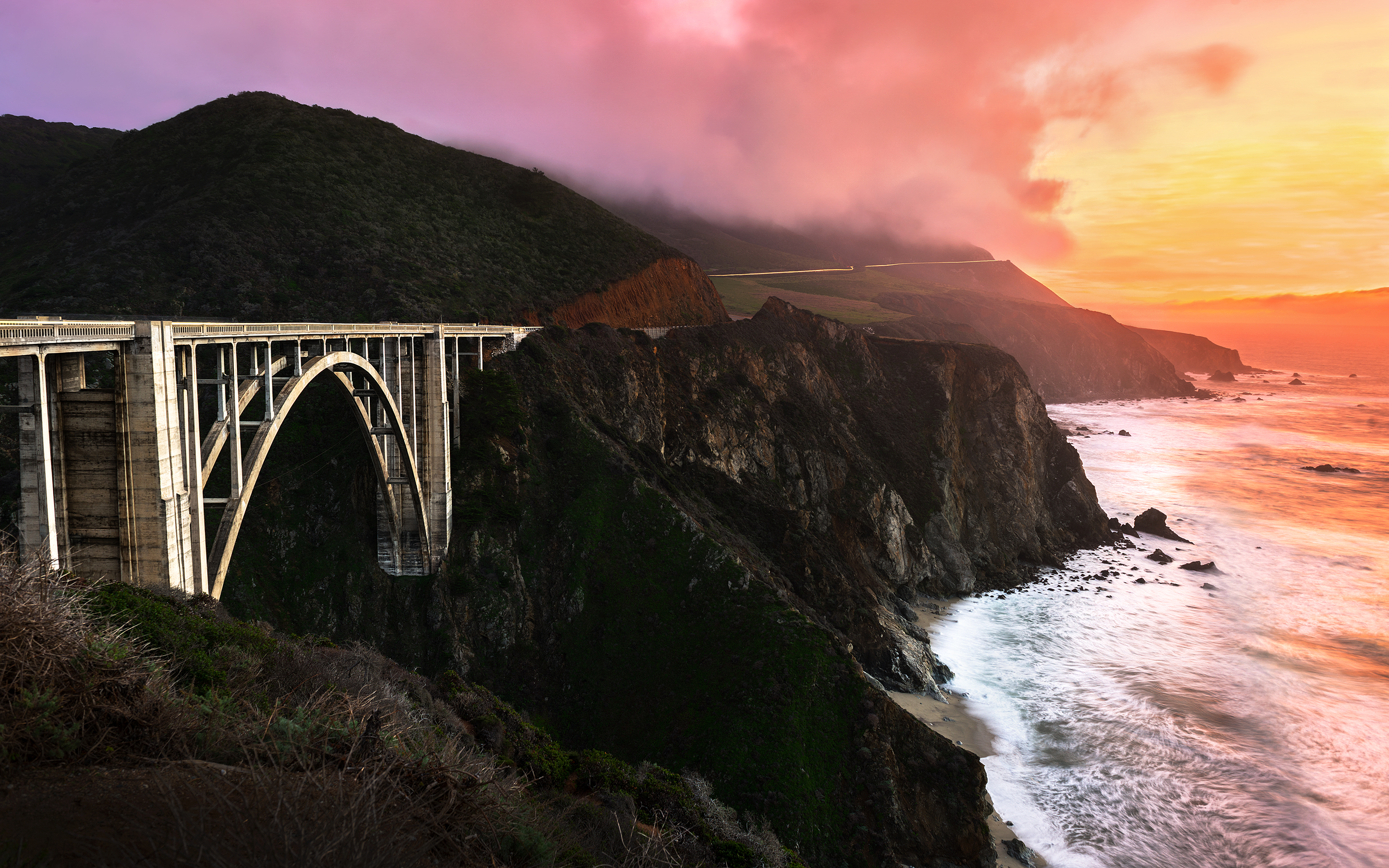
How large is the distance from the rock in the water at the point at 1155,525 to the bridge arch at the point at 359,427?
60379 mm

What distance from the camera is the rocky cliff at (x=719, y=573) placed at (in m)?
25.0

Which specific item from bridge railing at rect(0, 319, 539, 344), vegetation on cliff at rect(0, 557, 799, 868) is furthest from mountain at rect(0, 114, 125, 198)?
vegetation on cliff at rect(0, 557, 799, 868)

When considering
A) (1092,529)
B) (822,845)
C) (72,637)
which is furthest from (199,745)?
(1092,529)

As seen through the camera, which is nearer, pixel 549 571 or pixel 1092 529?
pixel 549 571

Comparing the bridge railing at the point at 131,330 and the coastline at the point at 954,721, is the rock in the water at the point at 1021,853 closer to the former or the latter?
the coastline at the point at 954,721

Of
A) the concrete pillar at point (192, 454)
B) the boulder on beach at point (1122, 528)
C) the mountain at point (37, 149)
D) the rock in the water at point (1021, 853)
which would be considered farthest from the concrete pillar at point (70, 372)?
the mountain at point (37, 149)

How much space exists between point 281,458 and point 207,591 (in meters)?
19.5

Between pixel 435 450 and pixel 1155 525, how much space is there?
6075 centimetres

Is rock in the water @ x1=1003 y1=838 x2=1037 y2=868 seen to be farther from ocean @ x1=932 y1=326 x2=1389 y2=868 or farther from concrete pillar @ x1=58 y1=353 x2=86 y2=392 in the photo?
concrete pillar @ x1=58 y1=353 x2=86 y2=392

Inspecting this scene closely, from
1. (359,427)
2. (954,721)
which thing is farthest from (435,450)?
(954,721)

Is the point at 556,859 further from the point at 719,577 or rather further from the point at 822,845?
the point at 719,577

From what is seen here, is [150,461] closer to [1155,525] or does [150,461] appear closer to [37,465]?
[37,465]

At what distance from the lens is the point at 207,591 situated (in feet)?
52.2

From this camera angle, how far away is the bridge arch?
16375mm
